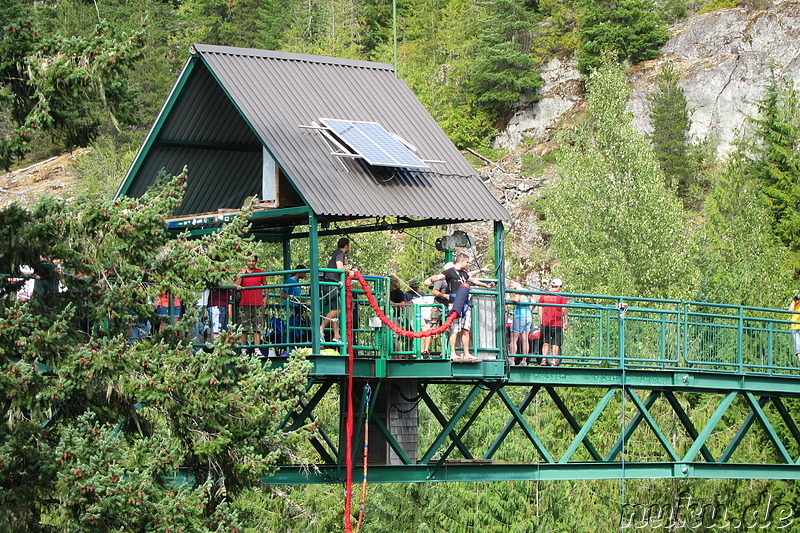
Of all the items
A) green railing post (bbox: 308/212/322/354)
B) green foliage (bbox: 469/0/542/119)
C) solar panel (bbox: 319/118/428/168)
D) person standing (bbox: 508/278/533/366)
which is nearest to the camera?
green railing post (bbox: 308/212/322/354)

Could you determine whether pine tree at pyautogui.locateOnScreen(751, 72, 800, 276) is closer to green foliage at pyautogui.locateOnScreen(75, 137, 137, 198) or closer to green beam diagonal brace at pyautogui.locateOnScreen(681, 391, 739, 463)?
green beam diagonal brace at pyautogui.locateOnScreen(681, 391, 739, 463)

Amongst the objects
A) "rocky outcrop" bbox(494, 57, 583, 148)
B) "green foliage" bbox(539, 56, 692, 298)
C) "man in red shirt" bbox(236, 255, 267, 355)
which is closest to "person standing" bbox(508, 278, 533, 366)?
"man in red shirt" bbox(236, 255, 267, 355)

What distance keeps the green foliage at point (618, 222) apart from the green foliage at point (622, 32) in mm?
24641

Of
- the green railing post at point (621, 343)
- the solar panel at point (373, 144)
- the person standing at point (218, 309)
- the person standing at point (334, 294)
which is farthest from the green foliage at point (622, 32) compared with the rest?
the person standing at point (218, 309)

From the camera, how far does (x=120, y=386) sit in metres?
16.2

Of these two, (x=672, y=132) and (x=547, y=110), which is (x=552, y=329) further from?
(x=547, y=110)

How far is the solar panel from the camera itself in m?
20.4

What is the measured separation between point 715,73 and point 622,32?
315 inches

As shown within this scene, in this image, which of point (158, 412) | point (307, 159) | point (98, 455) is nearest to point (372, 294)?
point (307, 159)

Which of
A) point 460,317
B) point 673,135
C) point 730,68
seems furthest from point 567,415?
point 730,68

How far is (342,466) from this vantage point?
810 inches

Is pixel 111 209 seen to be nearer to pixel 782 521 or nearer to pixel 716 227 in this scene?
pixel 782 521

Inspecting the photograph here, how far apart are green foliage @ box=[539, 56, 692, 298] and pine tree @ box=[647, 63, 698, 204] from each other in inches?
612

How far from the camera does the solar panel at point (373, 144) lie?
805 inches
